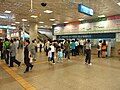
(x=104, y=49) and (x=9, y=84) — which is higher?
(x=104, y=49)

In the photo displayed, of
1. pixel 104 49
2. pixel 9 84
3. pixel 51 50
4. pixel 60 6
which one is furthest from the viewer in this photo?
pixel 104 49

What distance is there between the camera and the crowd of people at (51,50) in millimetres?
9523

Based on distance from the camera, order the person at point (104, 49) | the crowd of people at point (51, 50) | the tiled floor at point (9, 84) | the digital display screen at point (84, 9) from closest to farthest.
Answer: the tiled floor at point (9, 84) < the crowd of people at point (51, 50) < the digital display screen at point (84, 9) < the person at point (104, 49)

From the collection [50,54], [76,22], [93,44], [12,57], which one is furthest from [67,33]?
[12,57]

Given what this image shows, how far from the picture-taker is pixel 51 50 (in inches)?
468

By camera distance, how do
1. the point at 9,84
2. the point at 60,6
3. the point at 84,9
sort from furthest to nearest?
the point at 60,6 < the point at 84,9 < the point at 9,84

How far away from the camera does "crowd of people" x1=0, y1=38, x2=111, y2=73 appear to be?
9523mm

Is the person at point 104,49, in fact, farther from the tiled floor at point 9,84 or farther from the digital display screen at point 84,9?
the tiled floor at point 9,84

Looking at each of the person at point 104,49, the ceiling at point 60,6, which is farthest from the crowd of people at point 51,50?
the ceiling at point 60,6

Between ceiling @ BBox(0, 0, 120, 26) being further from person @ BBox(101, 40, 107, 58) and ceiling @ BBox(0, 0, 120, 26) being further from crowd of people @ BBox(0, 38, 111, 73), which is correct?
person @ BBox(101, 40, 107, 58)

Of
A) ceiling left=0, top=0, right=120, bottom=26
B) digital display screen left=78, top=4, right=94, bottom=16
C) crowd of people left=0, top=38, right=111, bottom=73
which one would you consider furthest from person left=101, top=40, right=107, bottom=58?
digital display screen left=78, top=4, right=94, bottom=16

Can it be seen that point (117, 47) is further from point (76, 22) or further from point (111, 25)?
point (76, 22)

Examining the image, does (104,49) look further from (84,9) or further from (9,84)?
(9,84)

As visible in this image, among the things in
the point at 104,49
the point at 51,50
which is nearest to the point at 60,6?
the point at 51,50
